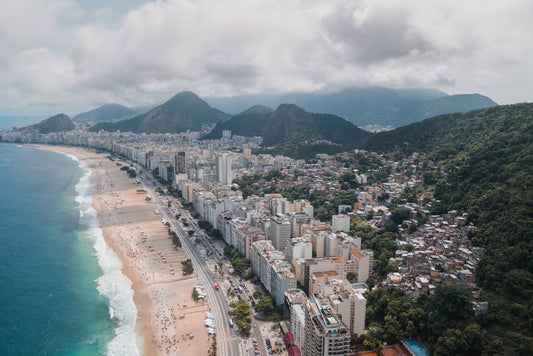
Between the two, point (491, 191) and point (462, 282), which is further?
point (491, 191)

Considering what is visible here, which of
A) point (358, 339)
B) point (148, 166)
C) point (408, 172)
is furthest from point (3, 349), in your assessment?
point (148, 166)

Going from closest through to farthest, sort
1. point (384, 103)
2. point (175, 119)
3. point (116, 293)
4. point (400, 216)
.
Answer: point (116, 293), point (400, 216), point (175, 119), point (384, 103)

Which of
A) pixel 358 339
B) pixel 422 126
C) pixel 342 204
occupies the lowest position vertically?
pixel 358 339

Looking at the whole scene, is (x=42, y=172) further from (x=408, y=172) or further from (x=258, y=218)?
(x=408, y=172)

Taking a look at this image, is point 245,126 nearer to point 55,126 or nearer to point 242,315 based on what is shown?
point 55,126

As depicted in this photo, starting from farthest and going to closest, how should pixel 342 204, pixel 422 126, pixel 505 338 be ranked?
pixel 422 126 < pixel 342 204 < pixel 505 338

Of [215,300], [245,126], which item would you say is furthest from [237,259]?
[245,126]

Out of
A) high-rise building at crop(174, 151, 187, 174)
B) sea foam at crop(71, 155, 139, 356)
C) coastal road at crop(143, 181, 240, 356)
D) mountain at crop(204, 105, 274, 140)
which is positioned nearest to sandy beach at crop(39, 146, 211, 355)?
sea foam at crop(71, 155, 139, 356)
